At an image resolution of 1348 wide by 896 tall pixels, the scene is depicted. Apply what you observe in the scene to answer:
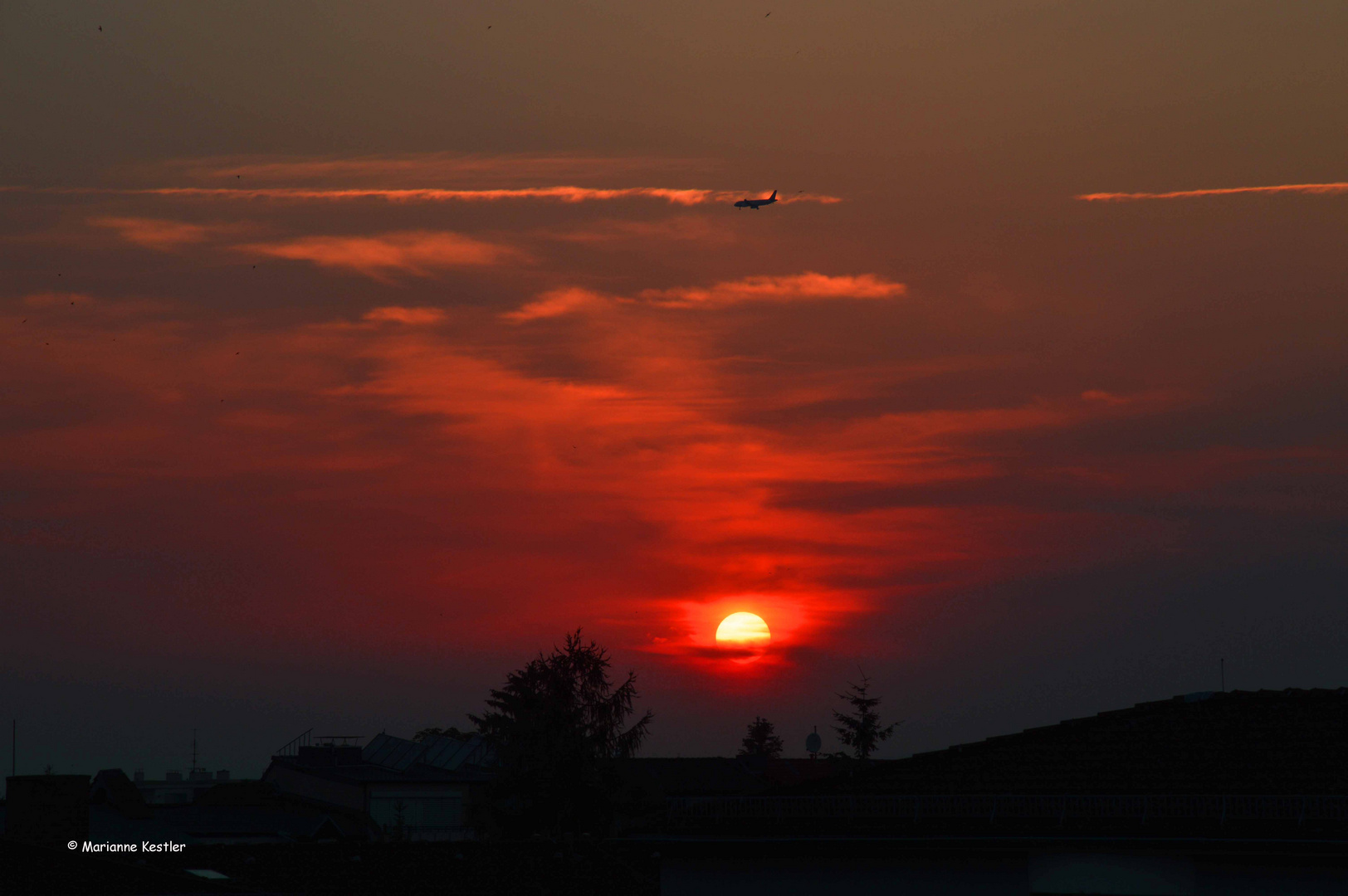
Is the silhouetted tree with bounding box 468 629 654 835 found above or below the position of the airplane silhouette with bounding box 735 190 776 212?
below

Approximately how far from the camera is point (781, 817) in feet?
88.9

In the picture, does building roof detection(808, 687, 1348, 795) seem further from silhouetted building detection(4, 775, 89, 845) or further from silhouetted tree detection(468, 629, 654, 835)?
silhouetted tree detection(468, 629, 654, 835)

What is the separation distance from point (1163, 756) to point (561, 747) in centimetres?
6363

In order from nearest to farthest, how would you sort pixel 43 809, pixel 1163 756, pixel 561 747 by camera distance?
pixel 1163 756, pixel 43 809, pixel 561 747

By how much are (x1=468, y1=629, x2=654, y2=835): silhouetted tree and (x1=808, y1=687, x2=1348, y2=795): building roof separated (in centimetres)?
5852

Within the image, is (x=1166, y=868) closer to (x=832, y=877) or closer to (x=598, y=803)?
(x=832, y=877)

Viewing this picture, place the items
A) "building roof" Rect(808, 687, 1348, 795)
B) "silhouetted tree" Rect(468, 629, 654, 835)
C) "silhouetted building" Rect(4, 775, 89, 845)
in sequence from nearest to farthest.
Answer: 1. "building roof" Rect(808, 687, 1348, 795)
2. "silhouetted building" Rect(4, 775, 89, 845)
3. "silhouetted tree" Rect(468, 629, 654, 835)

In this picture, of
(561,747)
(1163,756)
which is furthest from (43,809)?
(561,747)

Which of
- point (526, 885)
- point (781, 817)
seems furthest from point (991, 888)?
point (526, 885)

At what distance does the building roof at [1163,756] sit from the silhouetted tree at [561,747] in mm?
58525

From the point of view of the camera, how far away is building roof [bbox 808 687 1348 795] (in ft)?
85.0

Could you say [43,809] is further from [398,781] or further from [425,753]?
[425,753]

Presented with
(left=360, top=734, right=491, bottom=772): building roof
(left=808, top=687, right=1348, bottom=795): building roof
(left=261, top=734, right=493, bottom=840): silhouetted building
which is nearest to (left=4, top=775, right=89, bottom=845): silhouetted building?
(left=808, top=687, right=1348, bottom=795): building roof

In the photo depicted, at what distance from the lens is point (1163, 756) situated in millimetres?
27781
